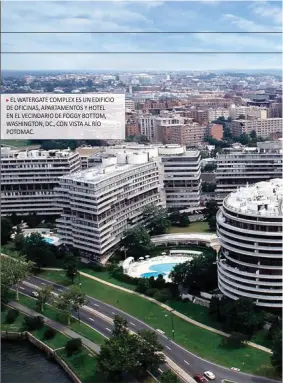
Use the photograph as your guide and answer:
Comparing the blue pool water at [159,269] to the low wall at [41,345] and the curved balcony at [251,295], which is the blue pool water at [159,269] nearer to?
the curved balcony at [251,295]

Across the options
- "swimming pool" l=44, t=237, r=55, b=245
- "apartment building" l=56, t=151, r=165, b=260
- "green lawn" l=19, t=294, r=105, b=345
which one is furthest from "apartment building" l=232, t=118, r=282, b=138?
"green lawn" l=19, t=294, r=105, b=345

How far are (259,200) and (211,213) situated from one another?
3050 millimetres

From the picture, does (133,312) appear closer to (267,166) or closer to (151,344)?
(151,344)

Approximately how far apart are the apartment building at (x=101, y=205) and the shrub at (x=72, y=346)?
2234 millimetres

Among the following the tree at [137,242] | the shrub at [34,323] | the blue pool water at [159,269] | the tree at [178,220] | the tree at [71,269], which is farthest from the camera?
the tree at [178,220]

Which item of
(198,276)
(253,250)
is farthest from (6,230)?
(253,250)

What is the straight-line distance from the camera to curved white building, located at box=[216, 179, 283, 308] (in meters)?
4.77

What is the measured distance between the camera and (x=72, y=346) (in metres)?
4.45

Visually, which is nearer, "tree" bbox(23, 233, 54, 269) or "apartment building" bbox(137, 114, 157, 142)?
"tree" bbox(23, 233, 54, 269)

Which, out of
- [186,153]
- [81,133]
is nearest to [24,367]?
[81,133]

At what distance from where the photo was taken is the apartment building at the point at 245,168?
891cm

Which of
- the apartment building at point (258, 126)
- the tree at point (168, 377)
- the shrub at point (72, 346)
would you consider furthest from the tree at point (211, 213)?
the tree at point (168, 377)

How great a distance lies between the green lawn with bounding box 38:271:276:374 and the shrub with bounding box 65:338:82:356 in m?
0.72

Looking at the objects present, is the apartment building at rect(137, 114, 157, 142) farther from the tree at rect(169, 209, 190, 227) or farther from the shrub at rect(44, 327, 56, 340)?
the shrub at rect(44, 327, 56, 340)
